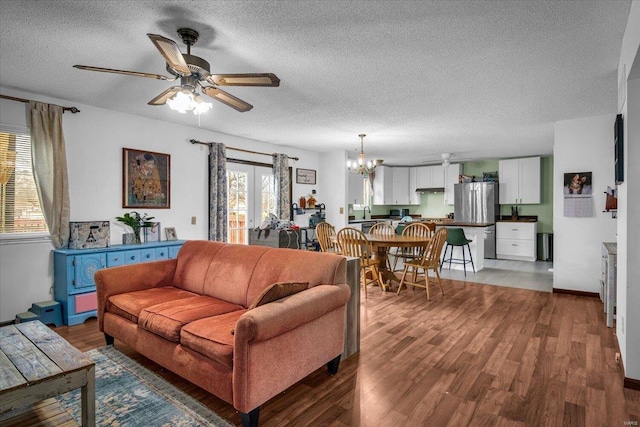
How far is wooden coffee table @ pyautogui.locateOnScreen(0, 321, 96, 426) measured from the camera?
151 centimetres

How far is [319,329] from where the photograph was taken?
230cm

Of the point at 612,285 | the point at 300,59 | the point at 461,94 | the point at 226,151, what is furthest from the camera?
the point at 226,151

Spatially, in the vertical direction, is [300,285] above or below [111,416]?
above

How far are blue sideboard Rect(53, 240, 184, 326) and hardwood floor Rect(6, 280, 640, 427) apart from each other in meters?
0.16

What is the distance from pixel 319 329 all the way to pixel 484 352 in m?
1.56

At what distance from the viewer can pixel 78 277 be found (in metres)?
3.66

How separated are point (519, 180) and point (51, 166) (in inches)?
344

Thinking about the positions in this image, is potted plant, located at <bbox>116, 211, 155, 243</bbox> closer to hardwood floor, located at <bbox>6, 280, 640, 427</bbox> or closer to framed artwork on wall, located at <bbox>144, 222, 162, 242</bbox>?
framed artwork on wall, located at <bbox>144, 222, 162, 242</bbox>

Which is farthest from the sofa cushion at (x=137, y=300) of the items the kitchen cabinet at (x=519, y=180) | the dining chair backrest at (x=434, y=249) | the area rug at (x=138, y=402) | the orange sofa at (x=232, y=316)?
the kitchen cabinet at (x=519, y=180)

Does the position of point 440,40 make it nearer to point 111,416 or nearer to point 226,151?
point 111,416

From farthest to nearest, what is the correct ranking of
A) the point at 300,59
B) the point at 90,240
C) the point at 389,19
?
the point at 90,240 < the point at 300,59 < the point at 389,19

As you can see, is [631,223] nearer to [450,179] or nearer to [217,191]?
[217,191]

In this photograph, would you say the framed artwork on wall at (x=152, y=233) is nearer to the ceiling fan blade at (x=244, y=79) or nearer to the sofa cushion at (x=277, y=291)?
the ceiling fan blade at (x=244, y=79)

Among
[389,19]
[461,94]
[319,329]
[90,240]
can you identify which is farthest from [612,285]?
[90,240]
